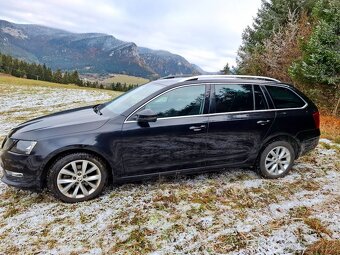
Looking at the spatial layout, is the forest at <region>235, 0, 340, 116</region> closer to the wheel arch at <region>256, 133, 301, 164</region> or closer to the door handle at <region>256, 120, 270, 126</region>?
the wheel arch at <region>256, 133, 301, 164</region>

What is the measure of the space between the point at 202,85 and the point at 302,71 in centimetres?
1151

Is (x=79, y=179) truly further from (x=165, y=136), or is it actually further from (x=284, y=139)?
(x=284, y=139)

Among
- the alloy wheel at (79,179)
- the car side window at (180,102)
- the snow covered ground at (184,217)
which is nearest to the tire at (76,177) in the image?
the alloy wheel at (79,179)

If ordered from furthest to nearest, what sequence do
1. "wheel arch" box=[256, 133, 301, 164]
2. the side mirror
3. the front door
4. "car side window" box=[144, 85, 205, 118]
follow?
"wheel arch" box=[256, 133, 301, 164], "car side window" box=[144, 85, 205, 118], the front door, the side mirror

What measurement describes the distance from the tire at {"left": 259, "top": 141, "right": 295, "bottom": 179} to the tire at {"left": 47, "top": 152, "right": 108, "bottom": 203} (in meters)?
2.72

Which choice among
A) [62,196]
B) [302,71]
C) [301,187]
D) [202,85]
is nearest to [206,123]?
[202,85]

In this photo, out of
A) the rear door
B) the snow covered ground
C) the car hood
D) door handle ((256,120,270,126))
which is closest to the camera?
the snow covered ground

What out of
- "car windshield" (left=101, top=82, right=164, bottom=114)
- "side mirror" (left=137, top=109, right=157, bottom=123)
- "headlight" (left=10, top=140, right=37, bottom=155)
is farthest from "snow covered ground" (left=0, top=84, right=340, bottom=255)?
"car windshield" (left=101, top=82, right=164, bottom=114)

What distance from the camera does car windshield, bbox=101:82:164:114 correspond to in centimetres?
464

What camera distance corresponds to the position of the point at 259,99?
199 inches

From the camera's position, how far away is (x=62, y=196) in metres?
4.18

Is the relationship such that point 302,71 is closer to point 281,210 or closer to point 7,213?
point 281,210

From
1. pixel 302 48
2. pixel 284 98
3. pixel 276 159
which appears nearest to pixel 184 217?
pixel 276 159

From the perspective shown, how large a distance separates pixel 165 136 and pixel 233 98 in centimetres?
135
